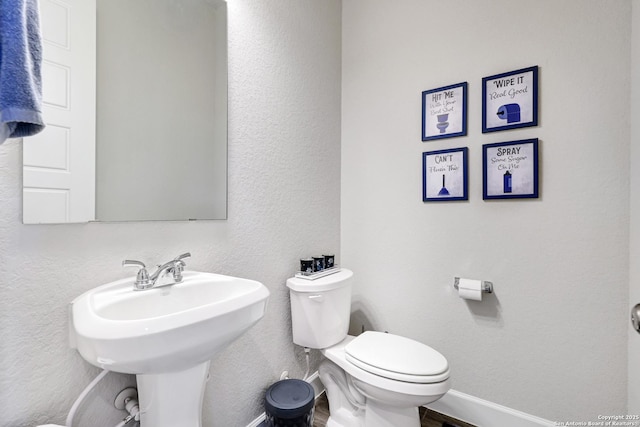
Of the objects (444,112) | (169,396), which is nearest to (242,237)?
(169,396)

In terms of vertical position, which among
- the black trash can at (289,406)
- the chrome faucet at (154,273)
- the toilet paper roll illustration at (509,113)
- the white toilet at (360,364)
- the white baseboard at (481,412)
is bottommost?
the white baseboard at (481,412)

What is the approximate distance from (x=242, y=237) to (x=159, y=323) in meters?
0.69

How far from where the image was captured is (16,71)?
59cm

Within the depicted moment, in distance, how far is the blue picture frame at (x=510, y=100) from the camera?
4.57 feet

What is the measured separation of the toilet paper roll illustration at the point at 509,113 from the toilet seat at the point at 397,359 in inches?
46.1

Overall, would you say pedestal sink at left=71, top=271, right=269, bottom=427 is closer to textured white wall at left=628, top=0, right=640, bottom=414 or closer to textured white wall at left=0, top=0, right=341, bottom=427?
textured white wall at left=0, top=0, right=341, bottom=427

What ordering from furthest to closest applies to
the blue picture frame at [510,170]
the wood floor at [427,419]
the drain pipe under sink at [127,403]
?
the wood floor at [427,419], the blue picture frame at [510,170], the drain pipe under sink at [127,403]

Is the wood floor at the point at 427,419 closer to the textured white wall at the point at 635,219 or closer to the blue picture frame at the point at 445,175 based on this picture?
the textured white wall at the point at 635,219

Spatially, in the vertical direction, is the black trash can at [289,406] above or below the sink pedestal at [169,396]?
below

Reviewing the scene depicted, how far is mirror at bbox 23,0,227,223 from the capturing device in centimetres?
85

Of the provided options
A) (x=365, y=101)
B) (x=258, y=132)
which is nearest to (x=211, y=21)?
(x=258, y=132)

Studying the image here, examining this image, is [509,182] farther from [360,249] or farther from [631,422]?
[631,422]

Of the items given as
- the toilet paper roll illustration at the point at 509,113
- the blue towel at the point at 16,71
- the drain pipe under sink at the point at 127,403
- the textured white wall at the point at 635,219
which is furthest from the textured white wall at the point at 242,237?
the textured white wall at the point at 635,219

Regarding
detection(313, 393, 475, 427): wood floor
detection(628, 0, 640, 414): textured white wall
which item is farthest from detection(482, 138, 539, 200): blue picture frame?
detection(313, 393, 475, 427): wood floor
